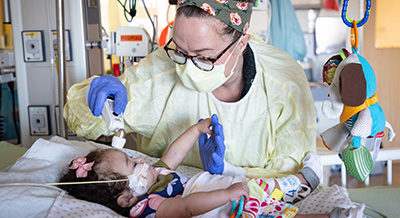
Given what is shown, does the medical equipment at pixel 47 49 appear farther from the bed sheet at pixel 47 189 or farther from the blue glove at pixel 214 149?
the blue glove at pixel 214 149

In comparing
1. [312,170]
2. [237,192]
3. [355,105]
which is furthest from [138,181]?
[355,105]

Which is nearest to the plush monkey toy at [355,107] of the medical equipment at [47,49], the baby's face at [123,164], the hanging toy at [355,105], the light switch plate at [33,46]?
the hanging toy at [355,105]

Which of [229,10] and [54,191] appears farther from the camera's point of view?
[229,10]

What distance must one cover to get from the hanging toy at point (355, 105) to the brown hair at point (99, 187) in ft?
2.32

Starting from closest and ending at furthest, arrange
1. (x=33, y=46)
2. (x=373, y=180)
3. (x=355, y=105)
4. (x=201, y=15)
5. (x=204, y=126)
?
1. (x=355, y=105)
2. (x=201, y=15)
3. (x=204, y=126)
4. (x=33, y=46)
5. (x=373, y=180)

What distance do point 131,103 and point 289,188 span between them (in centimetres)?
70

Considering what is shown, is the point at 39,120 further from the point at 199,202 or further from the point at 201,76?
the point at 199,202

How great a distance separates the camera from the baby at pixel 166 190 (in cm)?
121

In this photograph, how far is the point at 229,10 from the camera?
147 cm

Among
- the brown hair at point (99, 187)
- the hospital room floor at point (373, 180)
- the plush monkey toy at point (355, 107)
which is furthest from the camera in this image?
the hospital room floor at point (373, 180)

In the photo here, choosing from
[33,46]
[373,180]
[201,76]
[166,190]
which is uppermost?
[33,46]

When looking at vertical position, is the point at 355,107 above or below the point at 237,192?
above

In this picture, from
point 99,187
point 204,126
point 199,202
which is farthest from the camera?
point 204,126

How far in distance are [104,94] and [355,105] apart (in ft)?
2.66
